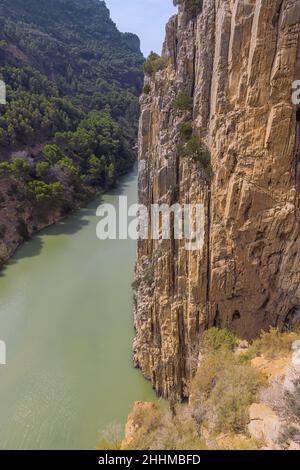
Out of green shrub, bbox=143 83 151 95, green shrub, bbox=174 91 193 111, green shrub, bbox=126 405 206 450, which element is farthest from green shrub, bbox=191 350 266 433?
green shrub, bbox=143 83 151 95

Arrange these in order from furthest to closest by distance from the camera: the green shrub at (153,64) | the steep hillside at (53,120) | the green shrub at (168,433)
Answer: the steep hillside at (53,120)
the green shrub at (153,64)
the green shrub at (168,433)

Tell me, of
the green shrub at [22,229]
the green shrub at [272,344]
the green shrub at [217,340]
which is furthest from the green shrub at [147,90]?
the green shrub at [22,229]

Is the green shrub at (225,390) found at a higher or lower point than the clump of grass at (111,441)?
higher

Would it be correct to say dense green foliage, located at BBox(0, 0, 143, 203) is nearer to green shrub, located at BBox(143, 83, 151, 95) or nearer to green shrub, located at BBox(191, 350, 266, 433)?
green shrub, located at BBox(143, 83, 151, 95)

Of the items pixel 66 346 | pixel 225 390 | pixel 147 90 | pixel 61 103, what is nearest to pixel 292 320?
pixel 225 390

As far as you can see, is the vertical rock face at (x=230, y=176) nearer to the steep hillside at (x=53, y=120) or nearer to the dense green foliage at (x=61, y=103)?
the steep hillside at (x=53, y=120)
